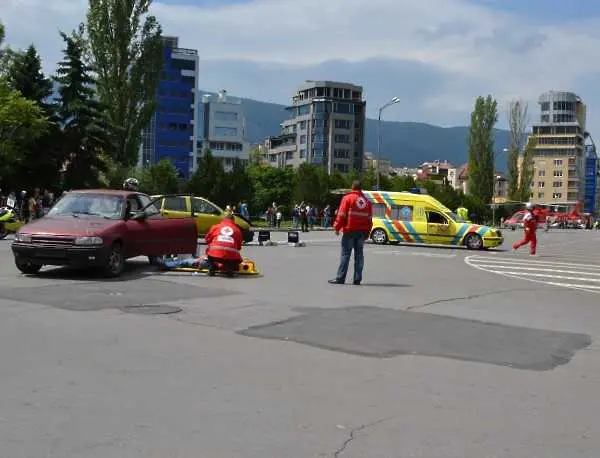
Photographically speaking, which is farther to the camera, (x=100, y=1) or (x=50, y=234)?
(x=100, y=1)

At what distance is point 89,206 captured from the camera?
14.5 meters

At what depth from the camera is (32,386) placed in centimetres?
591

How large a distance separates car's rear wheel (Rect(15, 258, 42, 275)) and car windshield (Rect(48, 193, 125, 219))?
105cm

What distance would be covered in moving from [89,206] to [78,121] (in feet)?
111

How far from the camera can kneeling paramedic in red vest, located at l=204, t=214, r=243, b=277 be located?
47.8 ft

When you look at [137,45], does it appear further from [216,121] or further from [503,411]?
[216,121]

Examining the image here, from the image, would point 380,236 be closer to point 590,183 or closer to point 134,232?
point 134,232

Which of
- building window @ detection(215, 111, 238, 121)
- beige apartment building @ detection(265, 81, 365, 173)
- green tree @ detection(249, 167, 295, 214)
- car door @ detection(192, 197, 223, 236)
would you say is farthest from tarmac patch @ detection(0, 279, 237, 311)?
building window @ detection(215, 111, 238, 121)

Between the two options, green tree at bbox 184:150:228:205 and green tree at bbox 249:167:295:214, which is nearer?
green tree at bbox 184:150:228:205

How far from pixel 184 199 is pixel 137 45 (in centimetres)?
2356

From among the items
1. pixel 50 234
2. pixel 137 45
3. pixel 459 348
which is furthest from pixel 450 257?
pixel 137 45

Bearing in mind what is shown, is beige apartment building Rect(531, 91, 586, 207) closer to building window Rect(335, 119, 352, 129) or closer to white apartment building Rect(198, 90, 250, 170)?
building window Rect(335, 119, 352, 129)

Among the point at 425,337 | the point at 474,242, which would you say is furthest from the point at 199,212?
the point at 425,337

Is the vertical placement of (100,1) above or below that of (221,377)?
above
